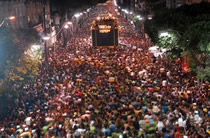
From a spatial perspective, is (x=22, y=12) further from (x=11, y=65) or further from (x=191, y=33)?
(x=191, y=33)

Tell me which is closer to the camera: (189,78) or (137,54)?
(189,78)

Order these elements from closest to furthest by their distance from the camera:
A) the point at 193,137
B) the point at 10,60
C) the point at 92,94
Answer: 1. the point at 193,137
2. the point at 10,60
3. the point at 92,94

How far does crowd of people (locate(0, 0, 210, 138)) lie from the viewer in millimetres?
12781

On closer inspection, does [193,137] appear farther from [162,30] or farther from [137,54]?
[137,54]

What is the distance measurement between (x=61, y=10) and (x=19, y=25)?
16.6m

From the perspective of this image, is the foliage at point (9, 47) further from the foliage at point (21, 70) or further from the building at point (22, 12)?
the building at point (22, 12)

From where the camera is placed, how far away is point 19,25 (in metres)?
30.7

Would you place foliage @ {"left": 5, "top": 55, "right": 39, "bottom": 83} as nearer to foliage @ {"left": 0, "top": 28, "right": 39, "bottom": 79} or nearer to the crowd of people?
foliage @ {"left": 0, "top": 28, "right": 39, "bottom": 79}

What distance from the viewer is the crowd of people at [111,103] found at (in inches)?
503

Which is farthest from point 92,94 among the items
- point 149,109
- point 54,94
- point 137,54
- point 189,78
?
point 137,54

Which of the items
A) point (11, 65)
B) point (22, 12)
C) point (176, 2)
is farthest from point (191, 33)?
point (176, 2)

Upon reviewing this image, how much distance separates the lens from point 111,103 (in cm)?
1579

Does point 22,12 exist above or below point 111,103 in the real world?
above

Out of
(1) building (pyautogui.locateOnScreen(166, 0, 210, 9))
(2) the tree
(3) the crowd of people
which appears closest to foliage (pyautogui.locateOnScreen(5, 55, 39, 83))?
(2) the tree
